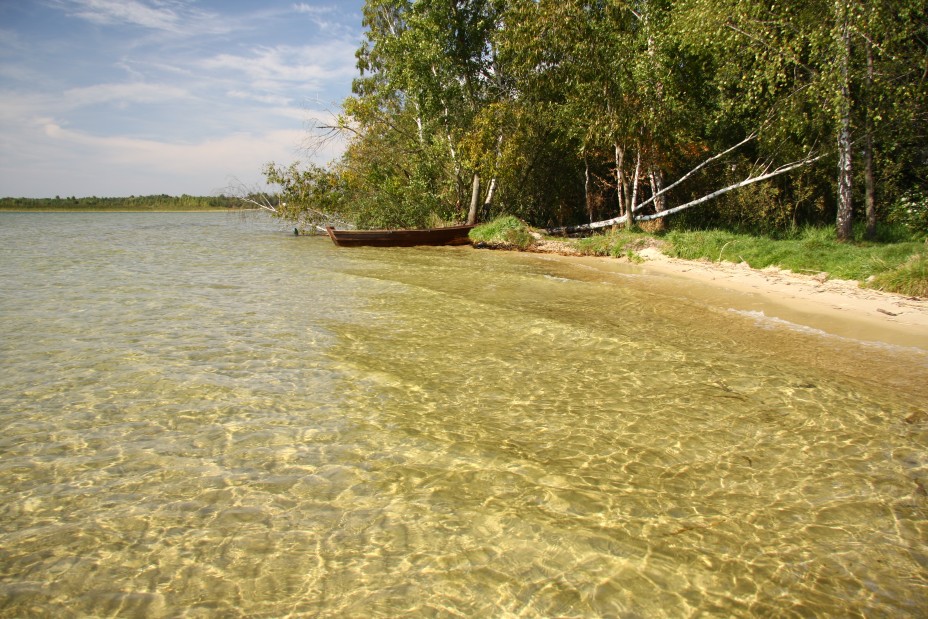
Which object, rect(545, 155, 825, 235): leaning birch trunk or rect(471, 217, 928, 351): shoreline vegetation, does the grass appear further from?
rect(545, 155, 825, 235): leaning birch trunk

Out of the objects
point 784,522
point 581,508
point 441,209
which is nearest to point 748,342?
point 784,522

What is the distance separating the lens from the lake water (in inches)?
115

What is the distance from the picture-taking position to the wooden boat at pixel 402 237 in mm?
20656

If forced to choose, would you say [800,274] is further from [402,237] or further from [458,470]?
[402,237]

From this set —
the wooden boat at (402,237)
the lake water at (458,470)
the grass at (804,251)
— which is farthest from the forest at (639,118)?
the lake water at (458,470)

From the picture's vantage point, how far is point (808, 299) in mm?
9820

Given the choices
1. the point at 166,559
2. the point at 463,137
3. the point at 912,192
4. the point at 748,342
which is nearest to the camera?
the point at 166,559

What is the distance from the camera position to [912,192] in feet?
44.5

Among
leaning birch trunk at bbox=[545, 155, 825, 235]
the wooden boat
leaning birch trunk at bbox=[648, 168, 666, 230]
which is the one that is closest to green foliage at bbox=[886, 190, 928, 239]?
leaning birch trunk at bbox=[545, 155, 825, 235]

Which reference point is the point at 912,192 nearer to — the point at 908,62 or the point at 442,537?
the point at 908,62

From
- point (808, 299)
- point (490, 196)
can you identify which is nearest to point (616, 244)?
point (808, 299)

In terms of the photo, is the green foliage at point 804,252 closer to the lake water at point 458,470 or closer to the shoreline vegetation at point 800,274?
the shoreline vegetation at point 800,274

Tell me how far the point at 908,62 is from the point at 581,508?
13.9m

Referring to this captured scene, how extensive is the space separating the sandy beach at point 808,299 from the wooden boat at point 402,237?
889 cm
